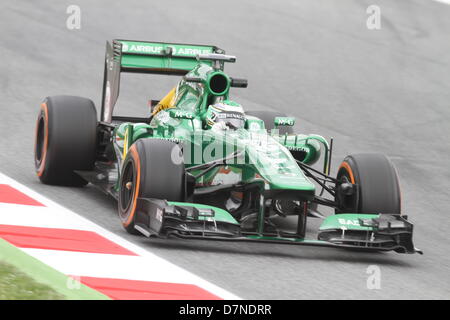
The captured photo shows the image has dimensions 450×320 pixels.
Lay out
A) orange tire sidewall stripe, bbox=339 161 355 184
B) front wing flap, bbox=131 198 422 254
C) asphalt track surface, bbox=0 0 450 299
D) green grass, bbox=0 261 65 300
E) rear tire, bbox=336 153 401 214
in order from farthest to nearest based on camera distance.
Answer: orange tire sidewall stripe, bbox=339 161 355 184 → rear tire, bbox=336 153 401 214 → front wing flap, bbox=131 198 422 254 → asphalt track surface, bbox=0 0 450 299 → green grass, bbox=0 261 65 300

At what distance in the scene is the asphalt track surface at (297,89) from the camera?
8.12m

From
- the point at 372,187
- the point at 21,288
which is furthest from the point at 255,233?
the point at 21,288

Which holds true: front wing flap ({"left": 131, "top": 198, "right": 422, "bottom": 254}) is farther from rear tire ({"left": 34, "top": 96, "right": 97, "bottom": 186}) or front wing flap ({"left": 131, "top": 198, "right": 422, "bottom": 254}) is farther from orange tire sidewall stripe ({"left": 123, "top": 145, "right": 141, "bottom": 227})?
rear tire ({"left": 34, "top": 96, "right": 97, "bottom": 186})

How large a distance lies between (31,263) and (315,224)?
149 inches

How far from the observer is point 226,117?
9.53 meters

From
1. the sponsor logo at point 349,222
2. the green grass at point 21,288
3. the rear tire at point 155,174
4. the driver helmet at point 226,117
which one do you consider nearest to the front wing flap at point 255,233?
the sponsor logo at point 349,222

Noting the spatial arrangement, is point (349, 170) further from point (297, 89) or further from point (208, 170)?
point (297, 89)

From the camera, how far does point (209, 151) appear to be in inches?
367

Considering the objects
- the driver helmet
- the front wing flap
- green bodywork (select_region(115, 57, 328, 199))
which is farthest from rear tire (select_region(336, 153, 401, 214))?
the driver helmet

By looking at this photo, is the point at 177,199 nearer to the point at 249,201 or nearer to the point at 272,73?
the point at 249,201

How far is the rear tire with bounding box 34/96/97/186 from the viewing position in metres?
10.4

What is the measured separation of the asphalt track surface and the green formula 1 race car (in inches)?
7.7

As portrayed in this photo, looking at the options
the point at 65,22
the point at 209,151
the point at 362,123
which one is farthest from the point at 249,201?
the point at 65,22

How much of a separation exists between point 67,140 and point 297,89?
7.19m
